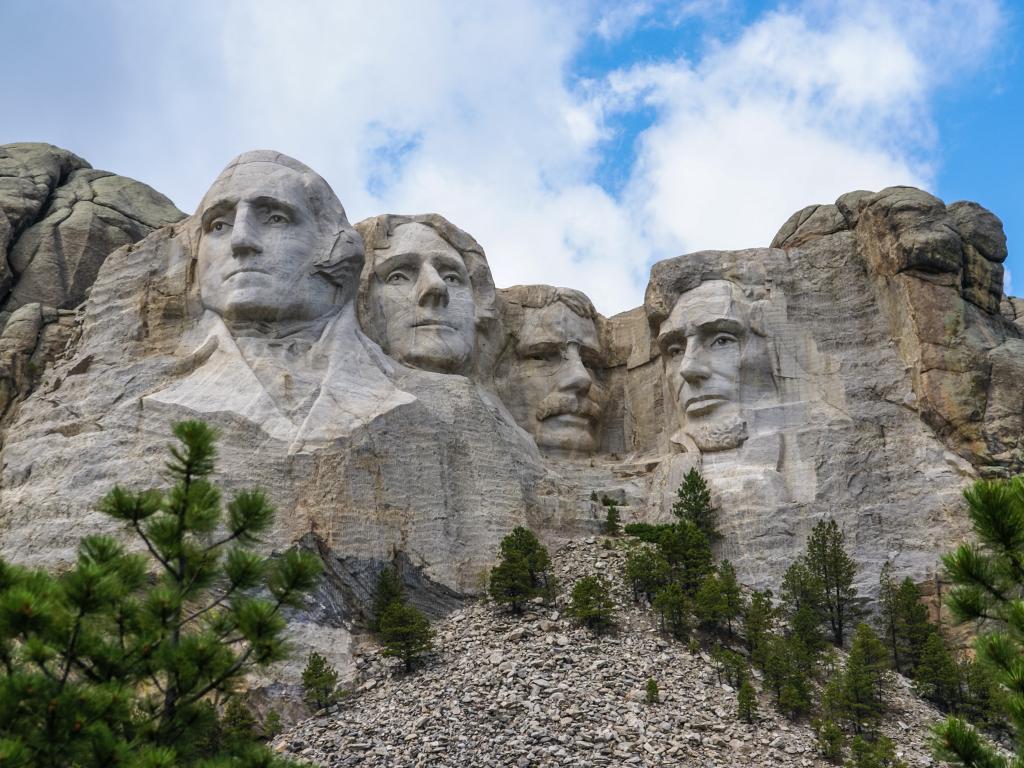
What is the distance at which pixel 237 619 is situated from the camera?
16.7 metres

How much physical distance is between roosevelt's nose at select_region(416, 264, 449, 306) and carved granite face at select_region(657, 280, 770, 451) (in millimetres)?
3528

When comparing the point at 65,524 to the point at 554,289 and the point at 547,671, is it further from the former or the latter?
the point at 554,289

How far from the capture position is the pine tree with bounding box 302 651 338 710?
2297cm

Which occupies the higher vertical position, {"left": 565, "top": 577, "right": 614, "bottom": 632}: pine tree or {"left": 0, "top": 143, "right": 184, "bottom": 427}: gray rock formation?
{"left": 0, "top": 143, "right": 184, "bottom": 427}: gray rock formation

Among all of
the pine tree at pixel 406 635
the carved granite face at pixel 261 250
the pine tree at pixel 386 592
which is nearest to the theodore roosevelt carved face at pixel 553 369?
the carved granite face at pixel 261 250

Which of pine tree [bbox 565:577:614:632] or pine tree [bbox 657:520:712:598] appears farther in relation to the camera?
pine tree [bbox 657:520:712:598]

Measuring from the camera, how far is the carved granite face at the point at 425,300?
1158 inches

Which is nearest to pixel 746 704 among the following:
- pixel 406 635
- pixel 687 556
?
pixel 687 556

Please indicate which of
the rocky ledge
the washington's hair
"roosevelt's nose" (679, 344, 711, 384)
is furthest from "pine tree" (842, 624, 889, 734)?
the washington's hair

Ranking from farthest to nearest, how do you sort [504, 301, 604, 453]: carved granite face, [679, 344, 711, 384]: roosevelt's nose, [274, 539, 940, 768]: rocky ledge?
1. [504, 301, 604, 453]: carved granite face
2. [679, 344, 711, 384]: roosevelt's nose
3. [274, 539, 940, 768]: rocky ledge

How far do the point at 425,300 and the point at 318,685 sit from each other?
8301 mm

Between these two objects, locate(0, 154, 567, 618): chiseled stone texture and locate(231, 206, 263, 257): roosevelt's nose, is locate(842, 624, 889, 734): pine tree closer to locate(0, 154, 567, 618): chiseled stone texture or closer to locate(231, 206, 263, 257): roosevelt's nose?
locate(0, 154, 567, 618): chiseled stone texture

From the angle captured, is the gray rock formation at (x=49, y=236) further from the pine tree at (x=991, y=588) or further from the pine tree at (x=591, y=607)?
Result: the pine tree at (x=991, y=588)

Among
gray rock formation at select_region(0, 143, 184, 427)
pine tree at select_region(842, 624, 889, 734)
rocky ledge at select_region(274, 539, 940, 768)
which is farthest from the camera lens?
gray rock formation at select_region(0, 143, 184, 427)
